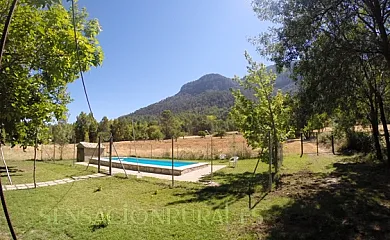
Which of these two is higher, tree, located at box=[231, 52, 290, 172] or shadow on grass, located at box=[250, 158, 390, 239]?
tree, located at box=[231, 52, 290, 172]

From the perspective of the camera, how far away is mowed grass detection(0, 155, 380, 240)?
17.4 ft

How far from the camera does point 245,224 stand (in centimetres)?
566

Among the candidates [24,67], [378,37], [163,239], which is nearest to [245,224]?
[163,239]

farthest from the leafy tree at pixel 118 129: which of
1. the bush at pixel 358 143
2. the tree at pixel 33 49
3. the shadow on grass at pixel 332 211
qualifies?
the tree at pixel 33 49

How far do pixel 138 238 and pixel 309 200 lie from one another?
183 inches

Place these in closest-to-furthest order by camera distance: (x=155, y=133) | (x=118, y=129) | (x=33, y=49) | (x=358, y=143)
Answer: (x=33, y=49), (x=358, y=143), (x=155, y=133), (x=118, y=129)

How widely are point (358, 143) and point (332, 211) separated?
1499cm

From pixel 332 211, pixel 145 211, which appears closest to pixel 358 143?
pixel 332 211

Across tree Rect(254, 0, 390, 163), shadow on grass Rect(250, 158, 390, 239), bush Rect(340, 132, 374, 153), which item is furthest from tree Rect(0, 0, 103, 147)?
bush Rect(340, 132, 374, 153)

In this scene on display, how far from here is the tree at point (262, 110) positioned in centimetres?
1205

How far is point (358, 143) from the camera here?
1866 centimetres

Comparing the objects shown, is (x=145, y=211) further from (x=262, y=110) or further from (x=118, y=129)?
(x=118, y=129)

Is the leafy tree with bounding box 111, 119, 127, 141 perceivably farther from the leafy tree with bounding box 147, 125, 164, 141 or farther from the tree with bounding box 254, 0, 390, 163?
the tree with bounding box 254, 0, 390, 163

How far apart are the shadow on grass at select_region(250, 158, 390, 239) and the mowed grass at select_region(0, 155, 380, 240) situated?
210 millimetres
